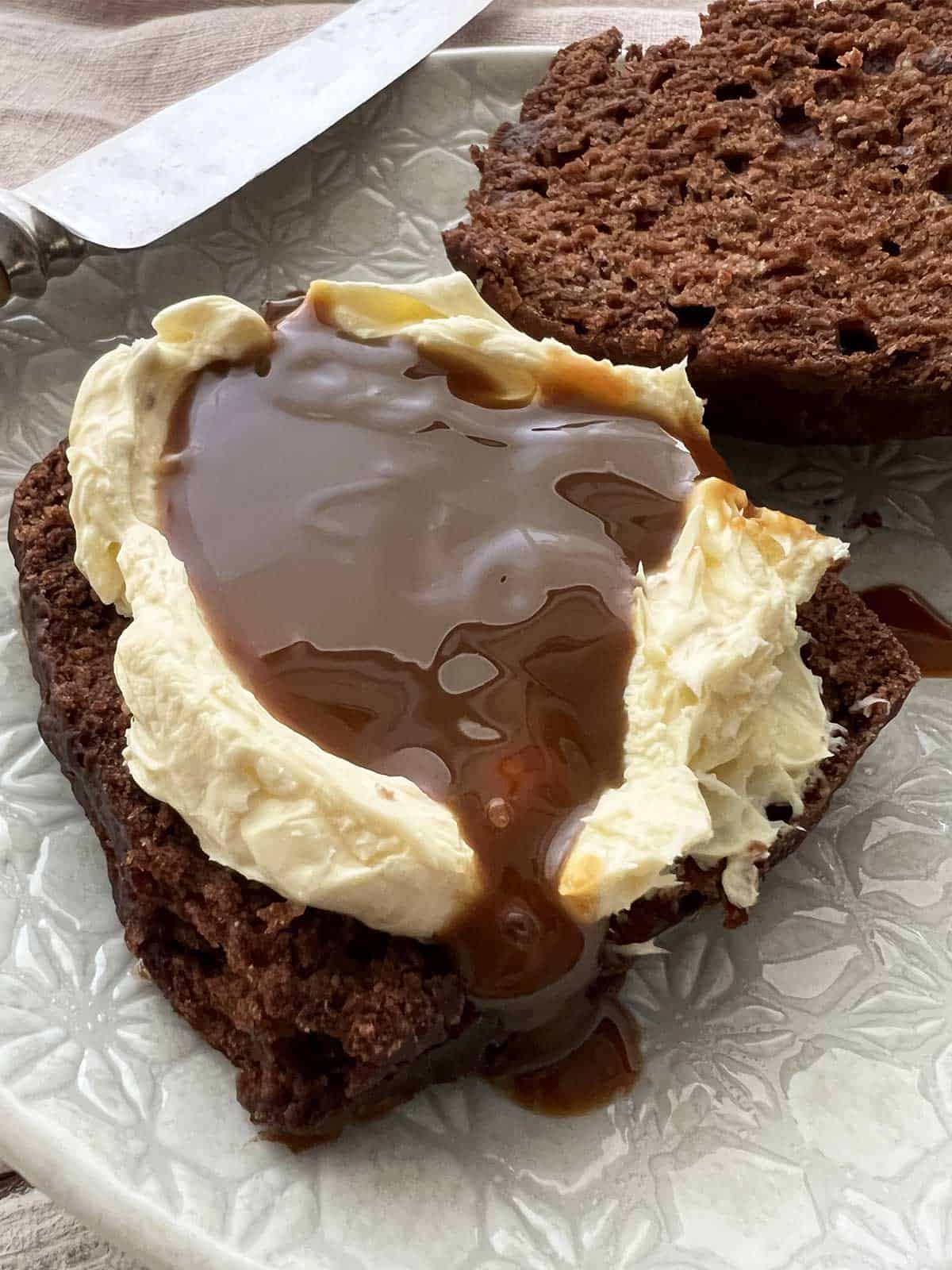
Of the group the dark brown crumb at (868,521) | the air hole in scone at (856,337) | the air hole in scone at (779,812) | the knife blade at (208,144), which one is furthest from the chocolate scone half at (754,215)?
the air hole in scone at (779,812)

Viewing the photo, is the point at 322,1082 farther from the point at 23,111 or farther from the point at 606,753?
the point at 23,111

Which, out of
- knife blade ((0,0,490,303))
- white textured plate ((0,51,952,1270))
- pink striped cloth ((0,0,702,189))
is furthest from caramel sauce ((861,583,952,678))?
pink striped cloth ((0,0,702,189))

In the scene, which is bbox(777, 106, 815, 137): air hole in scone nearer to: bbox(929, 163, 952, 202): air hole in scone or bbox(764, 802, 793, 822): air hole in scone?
bbox(929, 163, 952, 202): air hole in scone

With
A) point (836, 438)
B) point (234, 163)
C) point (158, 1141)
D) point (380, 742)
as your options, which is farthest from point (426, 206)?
point (158, 1141)

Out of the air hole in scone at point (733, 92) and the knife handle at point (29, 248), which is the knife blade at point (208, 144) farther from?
the air hole in scone at point (733, 92)

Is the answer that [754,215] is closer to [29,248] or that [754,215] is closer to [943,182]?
→ [943,182]

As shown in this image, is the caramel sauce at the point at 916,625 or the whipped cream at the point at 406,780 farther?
the caramel sauce at the point at 916,625
